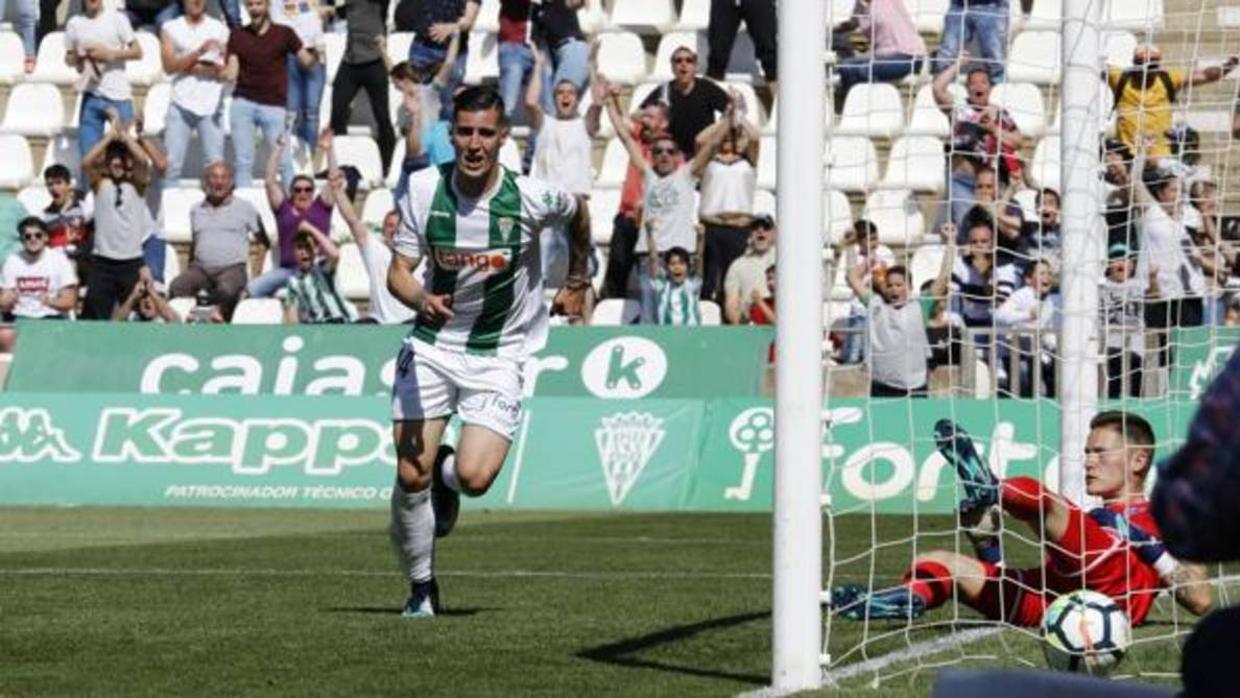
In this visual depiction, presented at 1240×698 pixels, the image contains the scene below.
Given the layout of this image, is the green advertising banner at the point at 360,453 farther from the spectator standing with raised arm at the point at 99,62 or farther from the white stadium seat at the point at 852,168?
the spectator standing with raised arm at the point at 99,62

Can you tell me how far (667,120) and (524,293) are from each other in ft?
41.0

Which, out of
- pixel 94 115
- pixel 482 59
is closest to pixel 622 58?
pixel 482 59

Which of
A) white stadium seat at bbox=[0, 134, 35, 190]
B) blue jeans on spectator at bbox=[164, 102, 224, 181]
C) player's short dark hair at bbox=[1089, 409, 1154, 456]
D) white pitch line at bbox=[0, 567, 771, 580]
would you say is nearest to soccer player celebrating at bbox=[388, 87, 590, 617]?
white pitch line at bbox=[0, 567, 771, 580]

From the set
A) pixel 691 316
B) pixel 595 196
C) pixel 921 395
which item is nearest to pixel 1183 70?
pixel 921 395

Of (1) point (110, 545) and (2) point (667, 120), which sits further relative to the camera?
Result: (2) point (667, 120)

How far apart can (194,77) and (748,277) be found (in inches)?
253

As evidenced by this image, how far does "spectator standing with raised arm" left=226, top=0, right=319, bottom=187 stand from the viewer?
2608 cm

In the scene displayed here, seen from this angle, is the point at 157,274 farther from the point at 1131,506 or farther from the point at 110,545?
the point at 1131,506

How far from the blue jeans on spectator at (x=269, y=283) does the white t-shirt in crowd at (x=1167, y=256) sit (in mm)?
11344

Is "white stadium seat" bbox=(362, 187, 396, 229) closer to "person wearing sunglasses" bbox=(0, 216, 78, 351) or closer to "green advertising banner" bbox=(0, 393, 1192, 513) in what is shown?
"person wearing sunglasses" bbox=(0, 216, 78, 351)

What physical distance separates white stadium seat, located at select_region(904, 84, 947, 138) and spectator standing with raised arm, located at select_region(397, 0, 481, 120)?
461cm

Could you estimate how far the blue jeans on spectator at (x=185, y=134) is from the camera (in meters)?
26.9

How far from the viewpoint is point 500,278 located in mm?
12203

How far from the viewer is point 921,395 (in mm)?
17594
